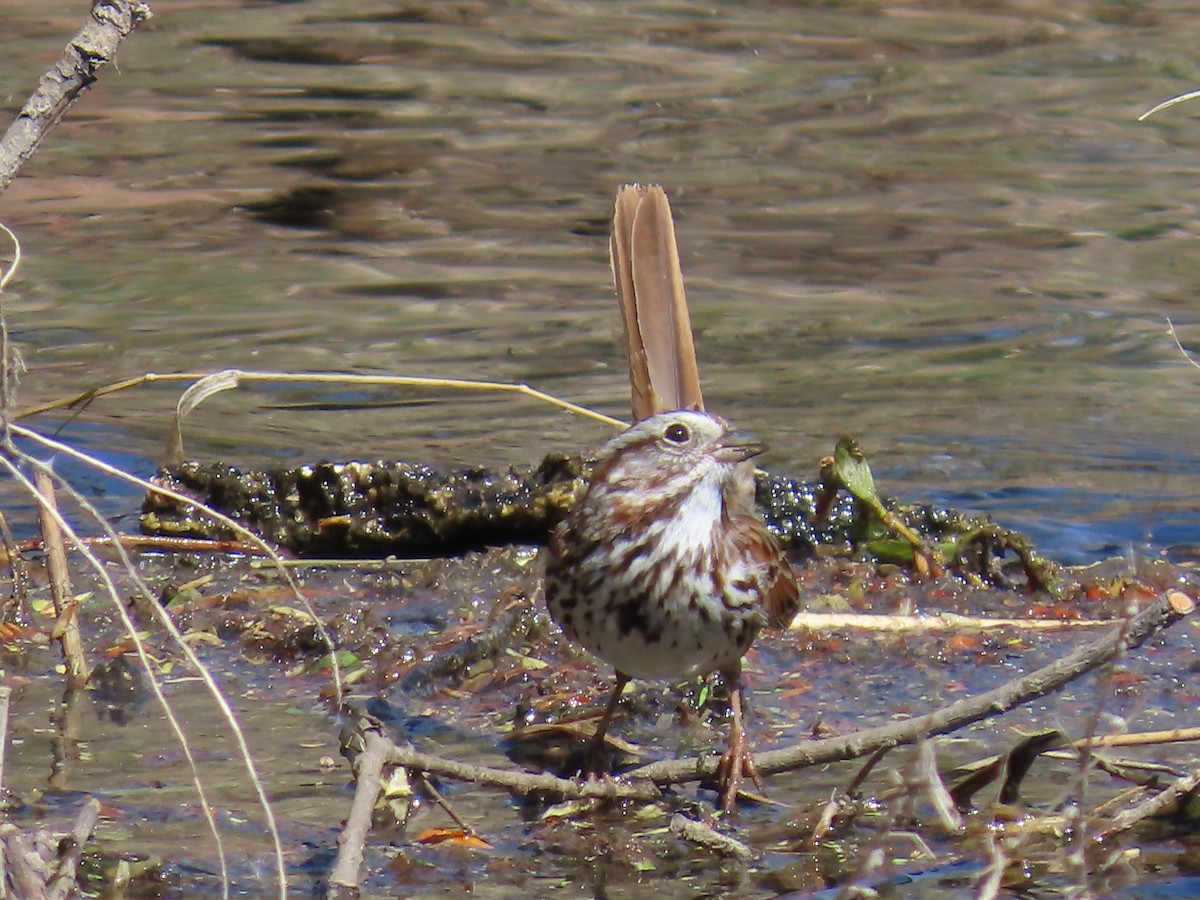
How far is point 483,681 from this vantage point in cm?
484

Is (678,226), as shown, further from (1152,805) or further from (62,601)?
(1152,805)

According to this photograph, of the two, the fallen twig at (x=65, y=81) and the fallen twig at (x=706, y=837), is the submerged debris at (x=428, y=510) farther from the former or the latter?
the fallen twig at (x=65, y=81)

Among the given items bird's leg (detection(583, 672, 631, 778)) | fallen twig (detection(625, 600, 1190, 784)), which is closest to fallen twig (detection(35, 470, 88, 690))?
bird's leg (detection(583, 672, 631, 778))

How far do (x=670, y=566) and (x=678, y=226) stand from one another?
6.13 metres

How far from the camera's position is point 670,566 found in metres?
4.32

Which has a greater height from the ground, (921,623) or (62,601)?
(62,601)

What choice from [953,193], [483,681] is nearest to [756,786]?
[483,681]

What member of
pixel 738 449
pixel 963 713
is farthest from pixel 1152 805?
pixel 738 449

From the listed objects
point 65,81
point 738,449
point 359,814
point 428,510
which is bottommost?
point 428,510

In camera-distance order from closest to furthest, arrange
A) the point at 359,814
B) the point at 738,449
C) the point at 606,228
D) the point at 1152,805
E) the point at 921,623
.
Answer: the point at 359,814, the point at 1152,805, the point at 738,449, the point at 921,623, the point at 606,228

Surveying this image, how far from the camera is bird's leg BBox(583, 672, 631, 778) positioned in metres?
4.34

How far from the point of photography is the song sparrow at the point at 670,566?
429 centimetres

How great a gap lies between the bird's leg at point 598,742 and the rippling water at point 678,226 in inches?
63.1

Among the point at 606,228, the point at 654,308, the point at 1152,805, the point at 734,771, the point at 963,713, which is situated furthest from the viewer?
the point at 606,228
